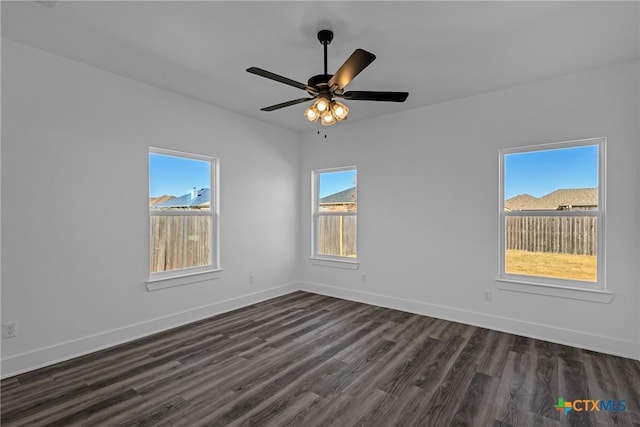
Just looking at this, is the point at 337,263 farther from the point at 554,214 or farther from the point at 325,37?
the point at 325,37

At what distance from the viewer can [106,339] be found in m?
3.11

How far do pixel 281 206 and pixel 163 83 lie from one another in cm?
245

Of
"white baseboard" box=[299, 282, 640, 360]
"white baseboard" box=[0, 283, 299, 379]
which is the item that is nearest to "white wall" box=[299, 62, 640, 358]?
"white baseboard" box=[299, 282, 640, 360]

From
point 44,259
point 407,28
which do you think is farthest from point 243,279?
point 407,28

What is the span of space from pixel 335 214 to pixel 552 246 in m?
2.92

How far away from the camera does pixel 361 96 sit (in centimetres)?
252

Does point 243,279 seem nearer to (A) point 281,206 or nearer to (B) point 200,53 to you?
(A) point 281,206

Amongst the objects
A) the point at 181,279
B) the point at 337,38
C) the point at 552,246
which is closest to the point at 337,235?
the point at 181,279

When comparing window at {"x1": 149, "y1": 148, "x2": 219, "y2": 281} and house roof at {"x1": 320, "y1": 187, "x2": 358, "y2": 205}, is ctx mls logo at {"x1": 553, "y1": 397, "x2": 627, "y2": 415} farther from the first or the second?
window at {"x1": 149, "y1": 148, "x2": 219, "y2": 281}

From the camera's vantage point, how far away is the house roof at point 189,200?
3777mm

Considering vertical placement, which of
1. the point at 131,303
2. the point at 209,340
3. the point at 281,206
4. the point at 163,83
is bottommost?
the point at 209,340

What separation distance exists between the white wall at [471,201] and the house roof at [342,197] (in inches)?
8.2

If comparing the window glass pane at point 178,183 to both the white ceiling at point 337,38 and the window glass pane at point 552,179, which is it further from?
the window glass pane at point 552,179

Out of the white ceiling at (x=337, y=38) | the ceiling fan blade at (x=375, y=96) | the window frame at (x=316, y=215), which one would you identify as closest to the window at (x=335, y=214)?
the window frame at (x=316, y=215)
